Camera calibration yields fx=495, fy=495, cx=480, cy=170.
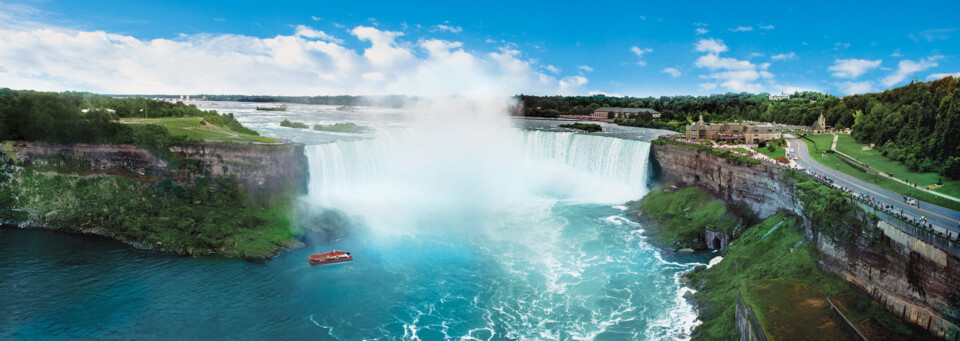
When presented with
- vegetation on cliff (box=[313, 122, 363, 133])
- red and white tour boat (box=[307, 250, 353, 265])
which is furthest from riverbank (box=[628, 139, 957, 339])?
vegetation on cliff (box=[313, 122, 363, 133])

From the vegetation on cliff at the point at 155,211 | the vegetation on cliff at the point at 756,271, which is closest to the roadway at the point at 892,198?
the vegetation on cliff at the point at 756,271

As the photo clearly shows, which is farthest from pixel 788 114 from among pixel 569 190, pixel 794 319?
pixel 794 319

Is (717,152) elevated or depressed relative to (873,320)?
elevated

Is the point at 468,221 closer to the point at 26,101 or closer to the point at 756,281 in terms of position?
the point at 756,281

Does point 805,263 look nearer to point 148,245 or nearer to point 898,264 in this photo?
point 898,264

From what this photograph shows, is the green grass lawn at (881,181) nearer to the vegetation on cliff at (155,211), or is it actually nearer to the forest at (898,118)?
the forest at (898,118)

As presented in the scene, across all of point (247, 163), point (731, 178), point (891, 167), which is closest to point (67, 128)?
point (247, 163)

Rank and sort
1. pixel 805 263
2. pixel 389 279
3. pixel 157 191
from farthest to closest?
pixel 157 191
pixel 389 279
pixel 805 263
